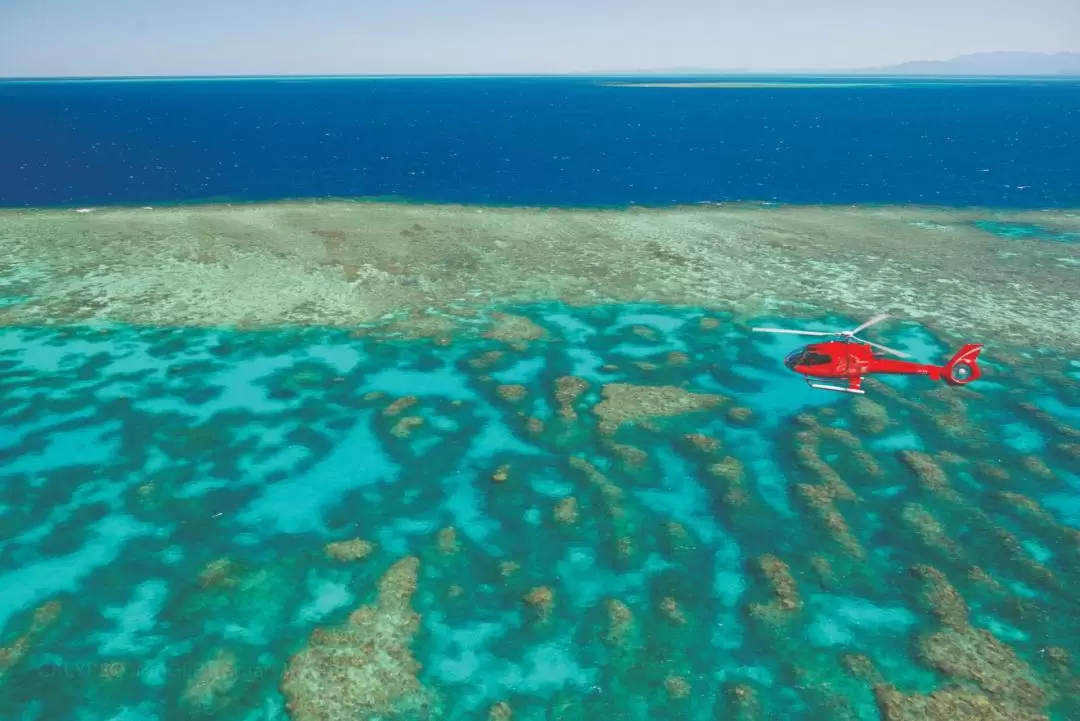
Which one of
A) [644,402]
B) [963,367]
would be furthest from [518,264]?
[963,367]

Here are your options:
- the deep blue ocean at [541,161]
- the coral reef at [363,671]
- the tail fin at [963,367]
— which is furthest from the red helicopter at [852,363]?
the deep blue ocean at [541,161]

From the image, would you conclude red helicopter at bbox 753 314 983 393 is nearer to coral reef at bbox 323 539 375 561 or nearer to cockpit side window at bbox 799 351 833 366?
cockpit side window at bbox 799 351 833 366

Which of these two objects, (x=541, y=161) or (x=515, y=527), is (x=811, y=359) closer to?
(x=515, y=527)

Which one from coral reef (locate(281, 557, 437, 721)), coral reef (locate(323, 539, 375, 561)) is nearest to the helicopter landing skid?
coral reef (locate(323, 539, 375, 561))

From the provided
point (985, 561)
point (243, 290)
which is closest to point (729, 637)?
point (985, 561)

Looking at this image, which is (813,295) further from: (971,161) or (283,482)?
(971,161)

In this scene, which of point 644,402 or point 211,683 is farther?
point 644,402

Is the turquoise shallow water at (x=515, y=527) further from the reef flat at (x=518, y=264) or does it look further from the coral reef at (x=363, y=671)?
the reef flat at (x=518, y=264)
